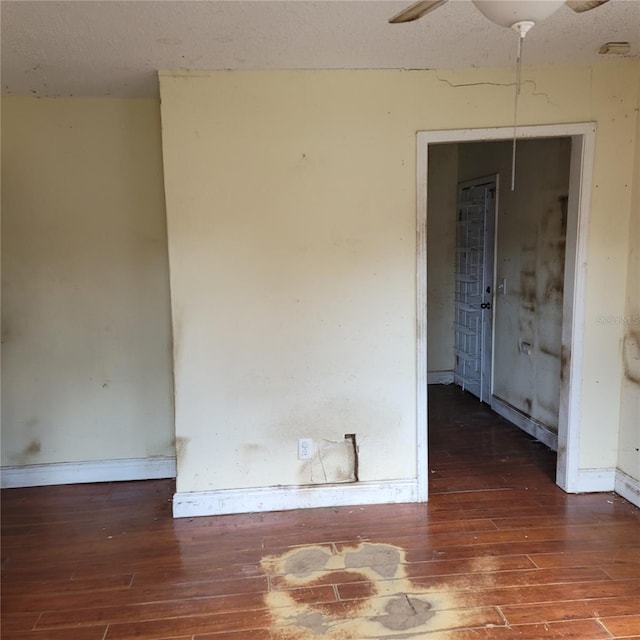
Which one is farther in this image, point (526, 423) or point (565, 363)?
point (526, 423)

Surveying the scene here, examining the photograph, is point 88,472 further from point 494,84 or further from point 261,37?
point 494,84

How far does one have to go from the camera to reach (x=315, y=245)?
279cm

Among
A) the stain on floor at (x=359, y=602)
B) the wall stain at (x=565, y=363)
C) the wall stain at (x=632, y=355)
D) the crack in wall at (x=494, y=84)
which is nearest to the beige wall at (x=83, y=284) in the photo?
the stain on floor at (x=359, y=602)

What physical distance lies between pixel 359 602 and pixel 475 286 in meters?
3.37

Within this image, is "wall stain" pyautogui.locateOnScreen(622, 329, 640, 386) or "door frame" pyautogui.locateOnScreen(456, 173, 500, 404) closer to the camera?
"wall stain" pyautogui.locateOnScreen(622, 329, 640, 386)

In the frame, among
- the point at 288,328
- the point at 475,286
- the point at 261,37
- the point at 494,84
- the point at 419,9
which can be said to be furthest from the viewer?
the point at 475,286

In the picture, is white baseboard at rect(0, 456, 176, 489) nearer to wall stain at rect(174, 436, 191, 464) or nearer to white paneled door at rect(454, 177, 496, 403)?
wall stain at rect(174, 436, 191, 464)

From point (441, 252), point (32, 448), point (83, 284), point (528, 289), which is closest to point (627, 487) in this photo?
point (528, 289)

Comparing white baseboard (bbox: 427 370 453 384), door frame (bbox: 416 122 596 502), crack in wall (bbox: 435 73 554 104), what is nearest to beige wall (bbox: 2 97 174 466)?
door frame (bbox: 416 122 596 502)

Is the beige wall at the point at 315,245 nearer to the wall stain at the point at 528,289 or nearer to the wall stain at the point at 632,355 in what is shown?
the wall stain at the point at 632,355

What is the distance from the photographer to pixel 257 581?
2295 millimetres

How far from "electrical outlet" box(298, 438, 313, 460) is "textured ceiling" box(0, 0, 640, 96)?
1.94 metres

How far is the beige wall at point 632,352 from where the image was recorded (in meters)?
2.81

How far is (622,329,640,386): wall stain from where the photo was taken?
2.87 meters
